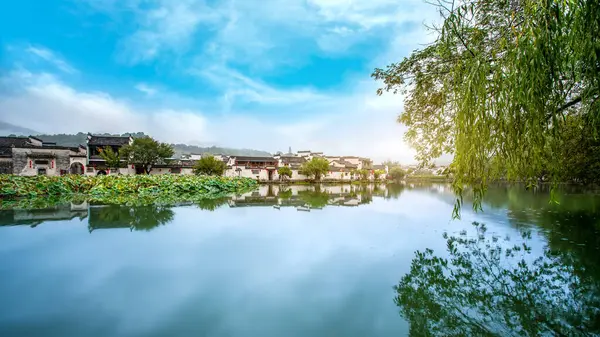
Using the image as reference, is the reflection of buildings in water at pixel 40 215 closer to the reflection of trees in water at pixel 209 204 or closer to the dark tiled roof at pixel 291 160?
the reflection of trees in water at pixel 209 204

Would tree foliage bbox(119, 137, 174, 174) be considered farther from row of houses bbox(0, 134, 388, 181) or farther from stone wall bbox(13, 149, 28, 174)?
stone wall bbox(13, 149, 28, 174)

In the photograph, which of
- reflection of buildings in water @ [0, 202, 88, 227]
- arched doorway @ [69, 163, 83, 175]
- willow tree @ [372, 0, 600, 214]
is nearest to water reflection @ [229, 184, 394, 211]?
reflection of buildings in water @ [0, 202, 88, 227]

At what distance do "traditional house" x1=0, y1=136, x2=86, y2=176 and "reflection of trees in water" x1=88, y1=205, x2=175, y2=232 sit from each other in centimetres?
1875

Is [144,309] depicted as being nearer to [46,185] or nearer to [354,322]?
[354,322]

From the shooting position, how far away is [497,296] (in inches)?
123

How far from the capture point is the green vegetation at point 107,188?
1230 cm

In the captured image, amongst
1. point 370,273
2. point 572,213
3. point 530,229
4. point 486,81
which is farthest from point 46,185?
point 572,213

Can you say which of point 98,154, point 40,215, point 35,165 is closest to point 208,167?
point 98,154

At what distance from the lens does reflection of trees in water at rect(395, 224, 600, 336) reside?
2535mm

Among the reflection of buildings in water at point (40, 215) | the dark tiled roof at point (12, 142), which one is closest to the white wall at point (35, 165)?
the dark tiled roof at point (12, 142)

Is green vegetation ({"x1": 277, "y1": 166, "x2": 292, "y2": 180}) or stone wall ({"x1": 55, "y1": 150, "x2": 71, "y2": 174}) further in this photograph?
green vegetation ({"x1": 277, "y1": 166, "x2": 292, "y2": 180})

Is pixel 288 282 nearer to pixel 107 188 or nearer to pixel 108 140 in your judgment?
pixel 107 188

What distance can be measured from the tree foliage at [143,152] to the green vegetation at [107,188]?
8.80 m

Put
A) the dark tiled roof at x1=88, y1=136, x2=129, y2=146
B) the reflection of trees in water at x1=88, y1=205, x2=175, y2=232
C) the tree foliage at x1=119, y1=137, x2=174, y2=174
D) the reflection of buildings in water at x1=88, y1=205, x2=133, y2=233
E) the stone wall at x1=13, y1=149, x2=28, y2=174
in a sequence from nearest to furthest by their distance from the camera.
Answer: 1. the reflection of buildings in water at x1=88, y1=205, x2=133, y2=233
2. the reflection of trees in water at x1=88, y1=205, x2=175, y2=232
3. the stone wall at x1=13, y1=149, x2=28, y2=174
4. the tree foliage at x1=119, y1=137, x2=174, y2=174
5. the dark tiled roof at x1=88, y1=136, x2=129, y2=146
